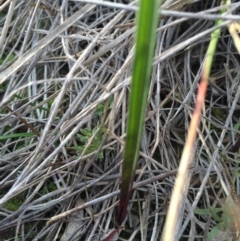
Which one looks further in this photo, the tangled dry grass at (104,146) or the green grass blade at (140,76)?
the tangled dry grass at (104,146)

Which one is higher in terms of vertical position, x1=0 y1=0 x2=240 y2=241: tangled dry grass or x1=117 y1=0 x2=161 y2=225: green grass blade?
x1=117 y1=0 x2=161 y2=225: green grass blade

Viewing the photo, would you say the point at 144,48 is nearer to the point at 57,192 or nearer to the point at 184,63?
the point at 57,192

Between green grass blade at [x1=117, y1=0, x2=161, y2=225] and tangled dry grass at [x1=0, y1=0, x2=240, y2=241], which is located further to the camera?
tangled dry grass at [x1=0, y1=0, x2=240, y2=241]

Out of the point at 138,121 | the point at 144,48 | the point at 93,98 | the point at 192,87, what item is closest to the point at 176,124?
the point at 192,87

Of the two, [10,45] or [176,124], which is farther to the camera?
[10,45]
